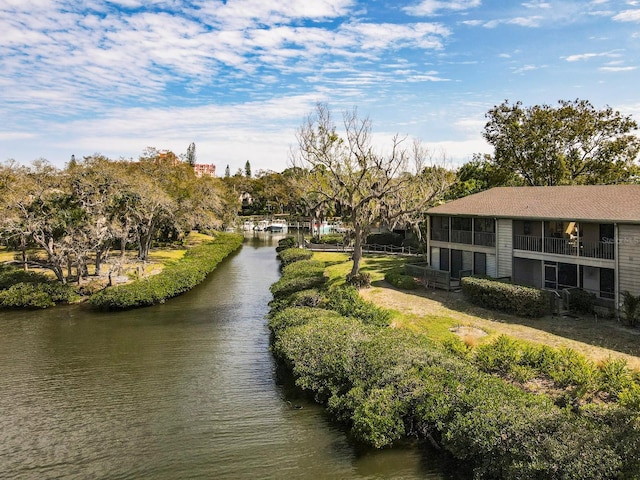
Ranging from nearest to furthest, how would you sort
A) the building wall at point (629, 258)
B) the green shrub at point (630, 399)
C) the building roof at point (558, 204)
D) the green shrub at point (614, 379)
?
1. the green shrub at point (630, 399)
2. the green shrub at point (614, 379)
3. the building wall at point (629, 258)
4. the building roof at point (558, 204)

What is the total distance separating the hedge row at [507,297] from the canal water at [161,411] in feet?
36.5

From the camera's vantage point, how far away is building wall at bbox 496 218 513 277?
2747 cm

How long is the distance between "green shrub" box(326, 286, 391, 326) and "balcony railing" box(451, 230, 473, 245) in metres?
9.15

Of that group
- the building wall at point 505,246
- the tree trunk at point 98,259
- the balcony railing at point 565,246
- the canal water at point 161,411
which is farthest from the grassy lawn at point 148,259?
the balcony railing at point 565,246

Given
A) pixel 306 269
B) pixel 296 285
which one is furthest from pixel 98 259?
pixel 296 285

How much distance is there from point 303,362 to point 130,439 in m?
6.24

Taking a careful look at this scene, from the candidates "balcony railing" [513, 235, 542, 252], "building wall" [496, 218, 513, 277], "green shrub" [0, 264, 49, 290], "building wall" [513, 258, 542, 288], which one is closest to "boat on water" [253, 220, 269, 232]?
"green shrub" [0, 264, 49, 290]

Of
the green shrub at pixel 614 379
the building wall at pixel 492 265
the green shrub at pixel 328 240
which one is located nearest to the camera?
the green shrub at pixel 614 379

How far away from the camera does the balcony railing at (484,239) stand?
28859 millimetres

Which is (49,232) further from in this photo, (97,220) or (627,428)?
(627,428)

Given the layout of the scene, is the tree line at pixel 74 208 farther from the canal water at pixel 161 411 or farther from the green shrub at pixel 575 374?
the green shrub at pixel 575 374

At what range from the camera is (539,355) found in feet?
51.9

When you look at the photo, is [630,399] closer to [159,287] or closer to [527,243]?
[527,243]

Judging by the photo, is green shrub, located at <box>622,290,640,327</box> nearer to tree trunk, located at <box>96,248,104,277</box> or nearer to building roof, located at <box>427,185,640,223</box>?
building roof, located at <box>427,185,640,223</box>
